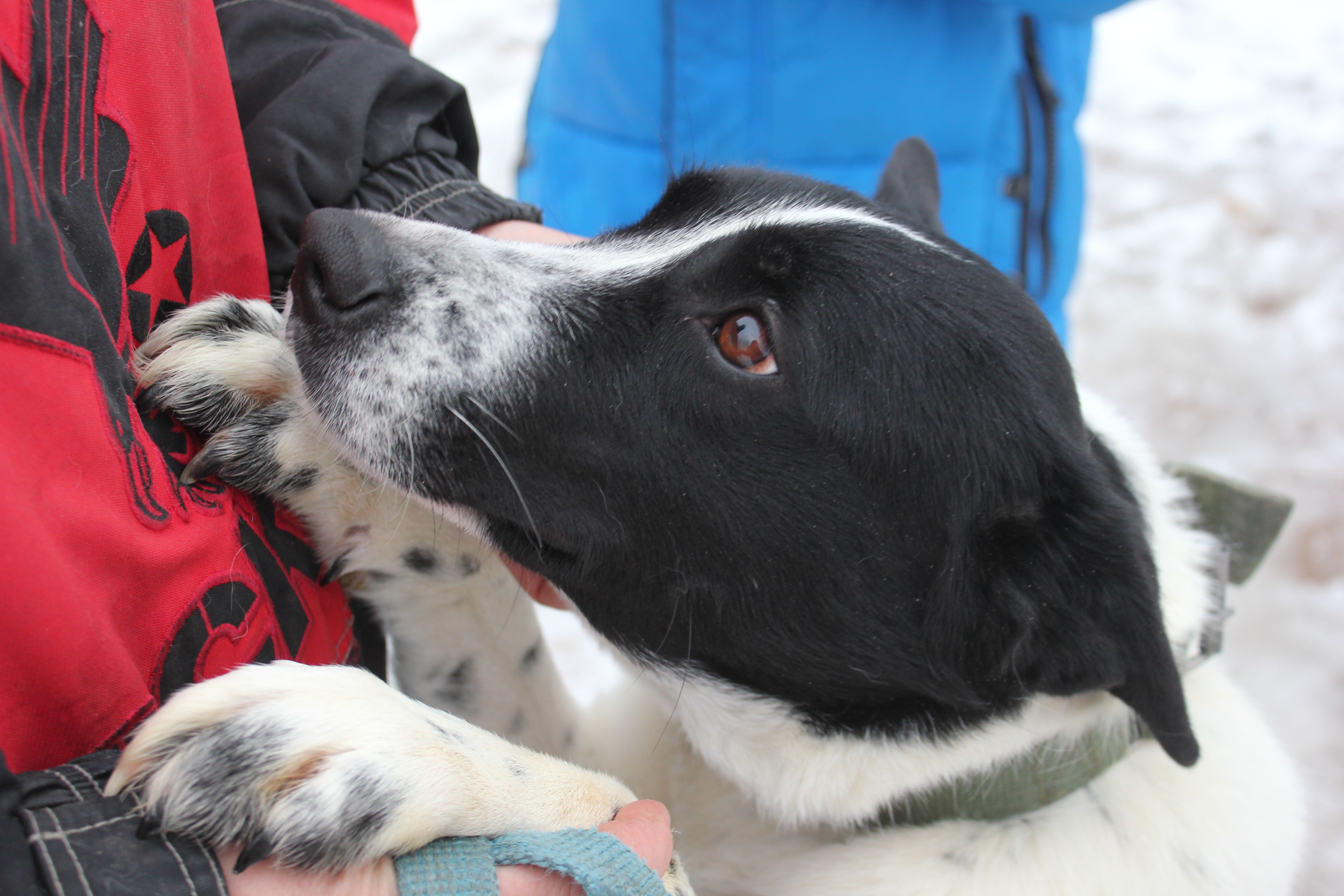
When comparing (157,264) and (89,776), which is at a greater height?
(157,264)

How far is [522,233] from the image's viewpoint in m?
2.09

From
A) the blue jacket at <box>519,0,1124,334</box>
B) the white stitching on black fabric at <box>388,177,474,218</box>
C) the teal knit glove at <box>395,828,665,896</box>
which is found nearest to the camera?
the teal knit glove at <box>395,828,665,896</box>

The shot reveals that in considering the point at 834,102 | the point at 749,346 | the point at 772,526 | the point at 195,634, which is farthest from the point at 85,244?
the point at 834,102

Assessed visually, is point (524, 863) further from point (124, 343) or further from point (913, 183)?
point (913, 183)

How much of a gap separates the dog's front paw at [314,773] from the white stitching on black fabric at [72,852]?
0.08m

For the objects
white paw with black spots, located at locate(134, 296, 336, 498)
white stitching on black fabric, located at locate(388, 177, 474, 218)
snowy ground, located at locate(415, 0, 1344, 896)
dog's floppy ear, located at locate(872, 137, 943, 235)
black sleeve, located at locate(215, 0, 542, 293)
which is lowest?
snowy ground, located at locate(415, 0, 1344, 896)

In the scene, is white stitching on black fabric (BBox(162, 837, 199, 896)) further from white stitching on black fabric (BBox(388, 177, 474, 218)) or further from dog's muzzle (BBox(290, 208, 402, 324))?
white stitching on black fabric (BBox(388, 177, 474, 218))

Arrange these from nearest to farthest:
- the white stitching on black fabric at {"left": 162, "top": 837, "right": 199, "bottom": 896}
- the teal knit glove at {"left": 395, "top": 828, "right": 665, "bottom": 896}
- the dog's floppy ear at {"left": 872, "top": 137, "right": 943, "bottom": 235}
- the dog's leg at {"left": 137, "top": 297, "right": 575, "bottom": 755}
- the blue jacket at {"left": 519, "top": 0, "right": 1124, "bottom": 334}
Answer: the white stitching on black fabric at {"left": 162, "top": 837, "right": 199, "bottom": 896}, the teal knit glove at {"left": 395, "top": 828, "right": 665, "bottom": 896}, the dog's leg at {"left": 137, "top": 297, "right": 575, "bottom": 755}, the dog's floppy ear at {"left": 872, "top": 137, "right": 943, "bottom": 235}, the blue jacket at {"left": 519, "top": 0, "right": 1124, "bottom": 334}

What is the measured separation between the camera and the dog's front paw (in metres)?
1.04

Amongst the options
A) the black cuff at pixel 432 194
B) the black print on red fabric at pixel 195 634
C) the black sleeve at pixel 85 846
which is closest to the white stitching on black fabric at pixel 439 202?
the black cuff at pixel 432 194

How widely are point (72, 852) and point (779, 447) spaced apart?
111cm

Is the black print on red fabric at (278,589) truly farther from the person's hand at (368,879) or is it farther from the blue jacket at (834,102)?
the blue jacket at (834,102)

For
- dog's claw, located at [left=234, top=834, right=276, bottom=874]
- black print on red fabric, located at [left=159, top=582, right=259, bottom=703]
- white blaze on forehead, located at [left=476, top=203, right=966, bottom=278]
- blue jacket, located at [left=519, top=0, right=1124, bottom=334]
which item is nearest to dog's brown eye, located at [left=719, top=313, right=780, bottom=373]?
white blaze on forehead, located at [left=476, top=203, right=966, bottom=278]

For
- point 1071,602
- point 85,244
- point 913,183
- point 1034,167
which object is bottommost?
point 1071,602
